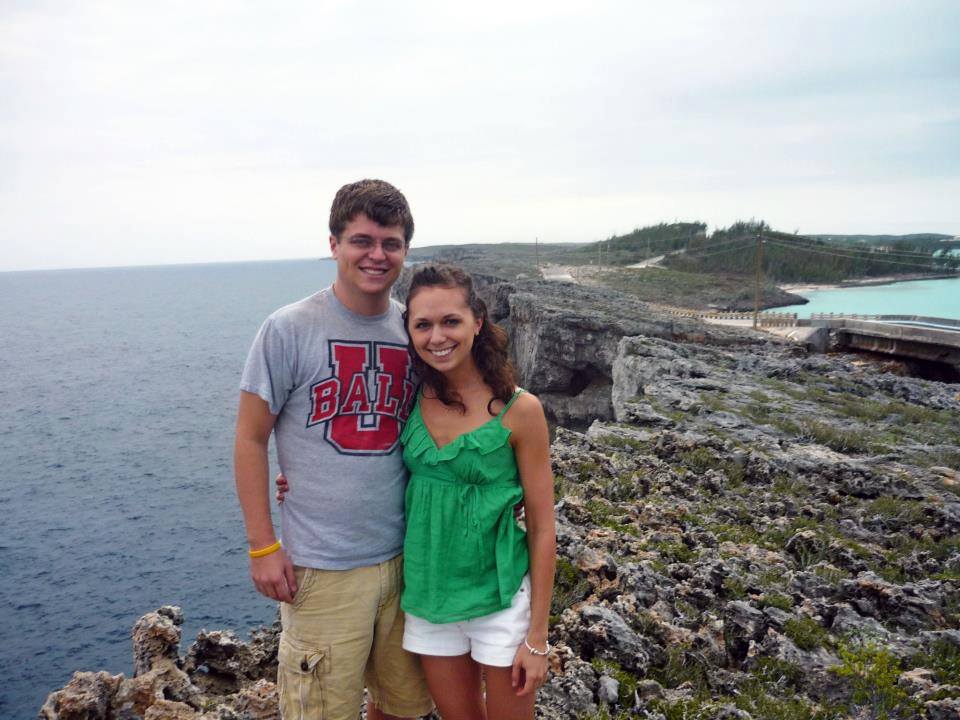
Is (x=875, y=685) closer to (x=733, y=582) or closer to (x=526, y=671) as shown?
(x=733, y=582)

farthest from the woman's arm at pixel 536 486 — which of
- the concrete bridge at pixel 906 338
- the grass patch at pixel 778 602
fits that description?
the concrete bridge at pixel 906 338

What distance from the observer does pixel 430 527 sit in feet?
11.9

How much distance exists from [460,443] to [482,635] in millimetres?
1092

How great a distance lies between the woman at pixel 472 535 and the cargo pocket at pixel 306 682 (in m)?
0.52

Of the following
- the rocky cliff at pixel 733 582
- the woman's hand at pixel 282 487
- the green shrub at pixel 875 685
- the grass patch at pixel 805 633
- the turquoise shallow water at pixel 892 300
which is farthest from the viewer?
the turquoise shallow water at pixel 892 300

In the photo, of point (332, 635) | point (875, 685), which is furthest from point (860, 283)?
point (332, 635)

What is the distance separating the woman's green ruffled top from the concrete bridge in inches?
1206

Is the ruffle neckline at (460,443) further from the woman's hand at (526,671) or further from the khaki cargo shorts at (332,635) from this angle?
the woman's hand at (526,671)

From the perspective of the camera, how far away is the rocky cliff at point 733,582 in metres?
4.71

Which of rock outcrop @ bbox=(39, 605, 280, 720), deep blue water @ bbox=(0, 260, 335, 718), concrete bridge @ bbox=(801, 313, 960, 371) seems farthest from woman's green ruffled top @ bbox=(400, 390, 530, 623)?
concrete bridge @ bbox=(801, 313, 960, 371)

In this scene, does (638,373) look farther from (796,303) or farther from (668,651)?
(796,303)

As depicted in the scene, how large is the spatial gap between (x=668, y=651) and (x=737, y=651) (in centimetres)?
73

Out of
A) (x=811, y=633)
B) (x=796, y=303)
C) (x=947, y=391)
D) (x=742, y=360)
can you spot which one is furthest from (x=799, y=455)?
(x=796, y=303)

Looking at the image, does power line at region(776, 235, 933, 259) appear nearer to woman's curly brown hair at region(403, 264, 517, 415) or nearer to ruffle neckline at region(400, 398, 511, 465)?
woman's curly brown hair at region(403, 264, 517, 415)
